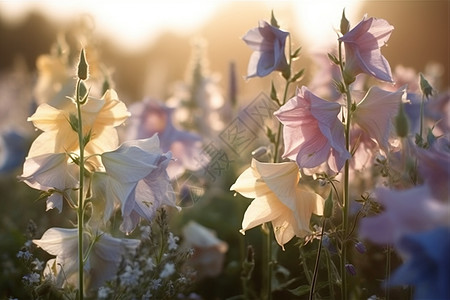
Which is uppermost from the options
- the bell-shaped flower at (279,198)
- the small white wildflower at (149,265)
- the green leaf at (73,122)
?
the green leaf at (73,122)

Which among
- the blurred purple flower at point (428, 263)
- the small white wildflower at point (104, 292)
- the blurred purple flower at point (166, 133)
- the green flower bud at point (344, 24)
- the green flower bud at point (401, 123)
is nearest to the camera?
the blurred purple flower at point (428, 263)

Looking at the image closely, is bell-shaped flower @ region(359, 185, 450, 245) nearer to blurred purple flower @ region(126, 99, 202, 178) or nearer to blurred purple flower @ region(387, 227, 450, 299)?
blurred purple flower @ region(387, 227, 450, 299)

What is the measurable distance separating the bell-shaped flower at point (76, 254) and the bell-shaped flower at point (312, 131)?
53 cm

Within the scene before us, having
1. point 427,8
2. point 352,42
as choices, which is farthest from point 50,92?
point 427,8

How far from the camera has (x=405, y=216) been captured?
0.98 meters

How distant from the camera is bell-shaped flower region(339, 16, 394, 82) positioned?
1578 mm

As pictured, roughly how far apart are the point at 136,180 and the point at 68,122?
286 mm

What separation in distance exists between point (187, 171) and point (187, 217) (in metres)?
0.68

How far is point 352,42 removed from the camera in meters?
1.58

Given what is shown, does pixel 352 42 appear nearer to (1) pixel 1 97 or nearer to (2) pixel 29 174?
(2) pixel 29 174

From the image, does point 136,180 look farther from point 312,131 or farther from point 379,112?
point 379,112

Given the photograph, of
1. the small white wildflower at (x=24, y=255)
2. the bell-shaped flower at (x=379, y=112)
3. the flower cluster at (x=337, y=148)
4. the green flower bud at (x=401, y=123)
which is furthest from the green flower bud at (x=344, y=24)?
the small white wildflower at (x=24, y=255)

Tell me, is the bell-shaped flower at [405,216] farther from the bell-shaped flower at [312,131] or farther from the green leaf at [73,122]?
the green leaf at [73,122]

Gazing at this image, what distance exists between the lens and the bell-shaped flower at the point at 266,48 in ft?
5.91
